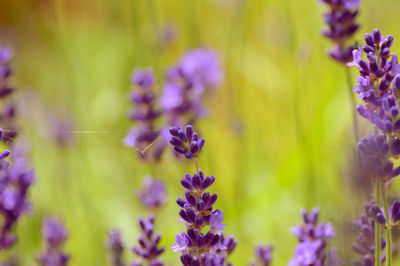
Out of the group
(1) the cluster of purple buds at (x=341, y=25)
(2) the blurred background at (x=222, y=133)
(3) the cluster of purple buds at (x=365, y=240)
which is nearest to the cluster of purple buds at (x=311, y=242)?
(3) the cluster of purple buds at (x=365, y=240)

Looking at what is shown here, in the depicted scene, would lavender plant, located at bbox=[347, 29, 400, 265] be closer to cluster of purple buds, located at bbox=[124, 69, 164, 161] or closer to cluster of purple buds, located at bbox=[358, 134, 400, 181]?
cluster of purple buds, located at bbox=[358, 134, 400, 181]

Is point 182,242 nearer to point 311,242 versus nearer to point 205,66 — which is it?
point 311,242

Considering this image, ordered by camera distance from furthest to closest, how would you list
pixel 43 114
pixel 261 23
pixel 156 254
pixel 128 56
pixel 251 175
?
1. pixel 261 23
2. pixel 43 114
3. pixel 128 56
4. pixel 251 175
5. pixel 156 254

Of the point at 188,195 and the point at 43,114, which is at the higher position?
the point at 43,114

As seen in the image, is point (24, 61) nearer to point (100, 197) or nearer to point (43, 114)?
point (43, 114)

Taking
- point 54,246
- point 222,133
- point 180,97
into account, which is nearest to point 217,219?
point 54,246

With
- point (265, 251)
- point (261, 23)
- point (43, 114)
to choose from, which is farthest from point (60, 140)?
point (261, 23)
